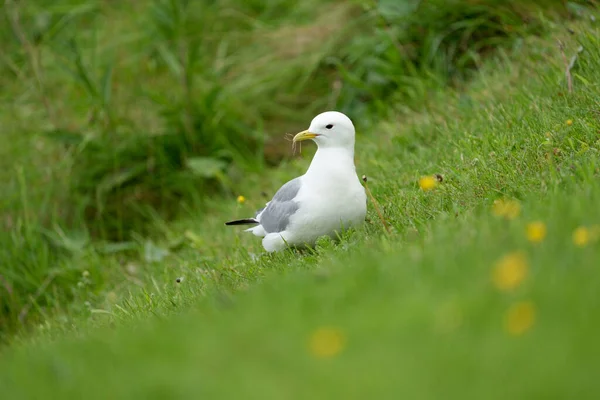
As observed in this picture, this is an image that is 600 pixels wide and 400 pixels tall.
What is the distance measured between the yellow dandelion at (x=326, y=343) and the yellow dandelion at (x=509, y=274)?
45 centimetres

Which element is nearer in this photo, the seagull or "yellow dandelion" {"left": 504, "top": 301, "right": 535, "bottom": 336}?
"yellow dandelion" {"left": 504, "top": 301, "right": 535, "bottom": 336}

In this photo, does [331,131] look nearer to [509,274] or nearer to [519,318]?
[509,274]

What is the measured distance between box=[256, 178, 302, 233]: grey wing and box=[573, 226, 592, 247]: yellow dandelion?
167 centimetres

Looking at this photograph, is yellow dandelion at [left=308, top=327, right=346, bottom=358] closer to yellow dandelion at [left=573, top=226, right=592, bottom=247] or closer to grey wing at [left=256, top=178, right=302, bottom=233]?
yellow dandelion at [left=573, top=226, right=592, bottom=247]

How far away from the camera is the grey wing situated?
3.83 m

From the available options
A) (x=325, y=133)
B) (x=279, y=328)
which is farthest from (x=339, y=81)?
(x=279, y=328)

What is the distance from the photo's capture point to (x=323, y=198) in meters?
3.69

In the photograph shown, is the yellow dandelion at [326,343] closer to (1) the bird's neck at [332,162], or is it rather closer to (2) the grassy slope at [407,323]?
(2) the grassy slope at [407,323]

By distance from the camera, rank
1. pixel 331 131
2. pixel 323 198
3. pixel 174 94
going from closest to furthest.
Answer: pixel 323 198 < pixel 331 131 < pixel 174 94

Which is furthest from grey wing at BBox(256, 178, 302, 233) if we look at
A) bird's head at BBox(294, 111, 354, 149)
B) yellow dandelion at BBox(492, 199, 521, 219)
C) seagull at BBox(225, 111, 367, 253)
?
yellow dandelion at BBox(492, 199, 521, 219)

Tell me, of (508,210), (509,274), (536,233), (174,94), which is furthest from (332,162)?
(174,94)

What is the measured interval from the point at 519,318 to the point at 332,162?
6.51 ft

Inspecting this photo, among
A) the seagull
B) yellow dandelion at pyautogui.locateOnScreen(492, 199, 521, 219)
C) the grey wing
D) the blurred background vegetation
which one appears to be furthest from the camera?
the blurred background vegetation

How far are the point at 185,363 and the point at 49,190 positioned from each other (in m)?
4.87
